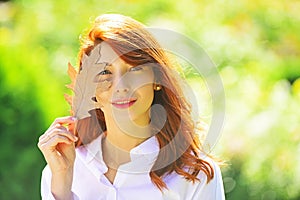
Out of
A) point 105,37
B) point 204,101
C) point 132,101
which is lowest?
point 204,101

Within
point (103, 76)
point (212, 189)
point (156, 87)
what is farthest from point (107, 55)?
point (212, 189)

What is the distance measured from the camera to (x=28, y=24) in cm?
673

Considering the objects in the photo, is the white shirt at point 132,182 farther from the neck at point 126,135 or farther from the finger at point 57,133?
the finger at point 57,133

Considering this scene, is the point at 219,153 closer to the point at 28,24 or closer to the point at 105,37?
the point at 105,37

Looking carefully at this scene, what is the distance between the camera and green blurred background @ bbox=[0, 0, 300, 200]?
4559mm

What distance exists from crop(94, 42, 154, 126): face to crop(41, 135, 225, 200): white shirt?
0.18 m

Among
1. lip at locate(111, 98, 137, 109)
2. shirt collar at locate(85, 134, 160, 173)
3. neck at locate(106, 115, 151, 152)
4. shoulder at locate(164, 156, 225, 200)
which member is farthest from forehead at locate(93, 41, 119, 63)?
shoulder at locate(164, 156, 225, 200)

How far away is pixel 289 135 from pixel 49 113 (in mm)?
1288

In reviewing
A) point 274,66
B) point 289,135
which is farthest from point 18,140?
point 274,66

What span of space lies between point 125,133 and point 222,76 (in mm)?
2433

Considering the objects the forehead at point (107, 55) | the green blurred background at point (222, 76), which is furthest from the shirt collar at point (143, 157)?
the green blurred background at point (222, 76)

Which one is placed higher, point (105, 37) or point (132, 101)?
point (105, 37)

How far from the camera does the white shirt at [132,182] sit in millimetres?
3088

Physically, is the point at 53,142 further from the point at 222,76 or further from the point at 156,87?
the point at 222,76
